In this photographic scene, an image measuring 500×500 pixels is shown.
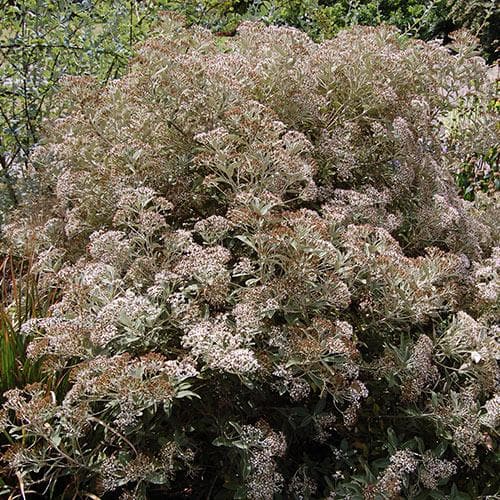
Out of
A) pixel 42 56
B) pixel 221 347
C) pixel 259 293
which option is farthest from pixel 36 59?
pixel 221 347

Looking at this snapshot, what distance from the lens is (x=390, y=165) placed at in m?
2.90

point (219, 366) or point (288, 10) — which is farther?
point (288, 10)

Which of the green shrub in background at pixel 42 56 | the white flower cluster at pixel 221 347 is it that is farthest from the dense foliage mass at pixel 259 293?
the green shrub in background at pixel 42 56

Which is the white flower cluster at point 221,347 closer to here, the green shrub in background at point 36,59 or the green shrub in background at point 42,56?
the green shrub in background at point 42,56

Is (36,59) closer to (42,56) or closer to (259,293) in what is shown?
(42,56)

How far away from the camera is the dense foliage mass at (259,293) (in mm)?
2012

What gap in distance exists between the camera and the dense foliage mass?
79.2 inches

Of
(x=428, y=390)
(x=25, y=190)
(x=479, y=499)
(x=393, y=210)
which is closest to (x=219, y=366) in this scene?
(x=428, y=390)

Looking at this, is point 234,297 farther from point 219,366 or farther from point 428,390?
point 428,390

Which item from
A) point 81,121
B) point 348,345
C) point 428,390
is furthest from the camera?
point 81,121

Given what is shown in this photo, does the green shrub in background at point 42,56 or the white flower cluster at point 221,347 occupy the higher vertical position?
the green shrub in background at point 42,56

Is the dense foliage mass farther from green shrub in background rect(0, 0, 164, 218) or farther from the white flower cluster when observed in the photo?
green shrub in background rect(0, 0, 164, 218)

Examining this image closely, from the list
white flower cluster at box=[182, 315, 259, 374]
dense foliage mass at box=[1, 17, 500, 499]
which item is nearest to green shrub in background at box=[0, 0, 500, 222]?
dense foliage mass at box=[1, 17, 500, 499]

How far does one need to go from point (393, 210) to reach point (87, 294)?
1.32m
